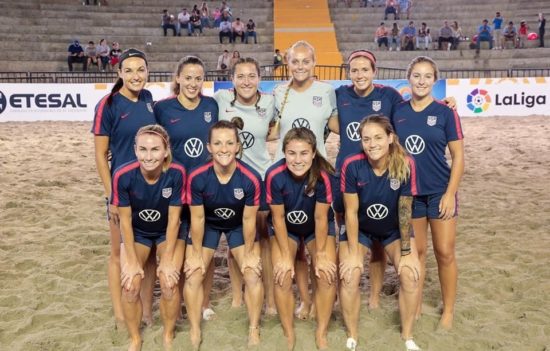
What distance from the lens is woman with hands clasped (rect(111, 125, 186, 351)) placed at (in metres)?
3.56

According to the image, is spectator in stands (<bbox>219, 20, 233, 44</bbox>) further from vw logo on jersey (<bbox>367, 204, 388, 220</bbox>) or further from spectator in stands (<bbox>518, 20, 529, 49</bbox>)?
vw logo on jersey (<bbox>367, 204, 388, 220</bbox>)

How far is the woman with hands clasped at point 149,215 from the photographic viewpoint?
11.7ft

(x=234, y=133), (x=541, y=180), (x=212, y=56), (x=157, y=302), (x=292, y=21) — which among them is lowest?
(x=157, y=302)

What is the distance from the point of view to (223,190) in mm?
3717

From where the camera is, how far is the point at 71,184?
26.9 ft

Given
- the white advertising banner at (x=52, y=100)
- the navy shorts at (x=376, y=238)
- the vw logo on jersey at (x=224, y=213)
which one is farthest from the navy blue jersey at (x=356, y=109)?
the white advertising banner at (x=52, y=100)

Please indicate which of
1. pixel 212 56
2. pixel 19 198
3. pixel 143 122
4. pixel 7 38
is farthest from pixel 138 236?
pixel 7 38

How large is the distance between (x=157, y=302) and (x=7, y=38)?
1958cm

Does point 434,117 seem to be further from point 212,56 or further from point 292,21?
point 292,21

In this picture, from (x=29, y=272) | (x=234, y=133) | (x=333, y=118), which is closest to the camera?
(x=234, y=133)

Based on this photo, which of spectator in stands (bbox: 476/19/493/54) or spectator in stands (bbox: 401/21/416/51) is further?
spectator in stands (bbox: 401/21/416/51)

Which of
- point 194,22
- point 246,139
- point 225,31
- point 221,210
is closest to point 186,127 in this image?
point 246,139

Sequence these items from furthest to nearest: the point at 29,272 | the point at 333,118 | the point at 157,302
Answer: the point at 29,272, the point at 157,302, the point at 333,118

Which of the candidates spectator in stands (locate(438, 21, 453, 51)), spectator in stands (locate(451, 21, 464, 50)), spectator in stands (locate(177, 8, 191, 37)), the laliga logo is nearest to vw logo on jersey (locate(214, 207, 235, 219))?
the laliga logo
